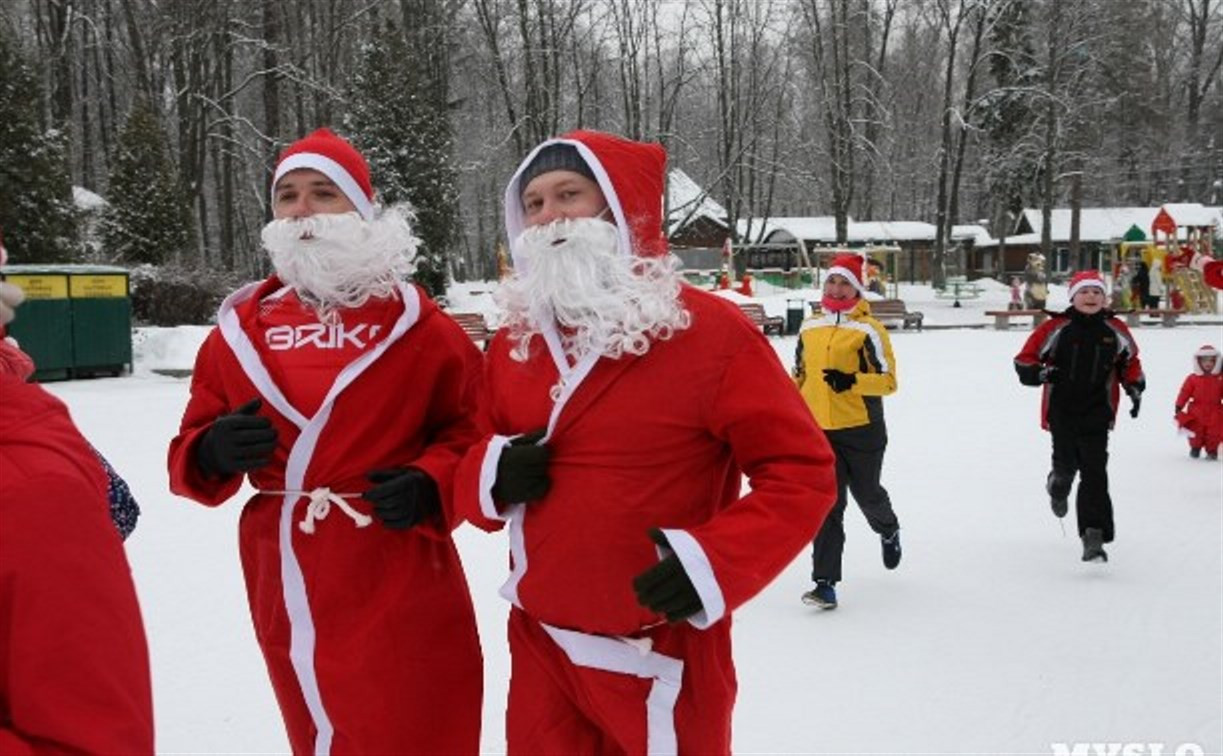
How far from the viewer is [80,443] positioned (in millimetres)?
1324

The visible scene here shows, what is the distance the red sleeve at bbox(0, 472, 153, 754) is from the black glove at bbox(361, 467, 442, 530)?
1.26 meters

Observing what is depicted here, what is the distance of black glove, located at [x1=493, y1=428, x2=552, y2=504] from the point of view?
2301 mm

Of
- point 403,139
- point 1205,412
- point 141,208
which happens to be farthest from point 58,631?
point 403,139

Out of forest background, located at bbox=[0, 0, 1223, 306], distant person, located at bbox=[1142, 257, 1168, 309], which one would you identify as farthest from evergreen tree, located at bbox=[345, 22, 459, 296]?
distant person, located at bbox=[1142, 257, 1168, 309]

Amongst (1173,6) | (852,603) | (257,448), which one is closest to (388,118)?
(852,603)

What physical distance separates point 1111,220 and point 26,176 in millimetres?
44808

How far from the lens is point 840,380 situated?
5.88 metres

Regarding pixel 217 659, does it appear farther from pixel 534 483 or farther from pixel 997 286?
pixel 997 286

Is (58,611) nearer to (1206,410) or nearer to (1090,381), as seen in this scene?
(1090,381)

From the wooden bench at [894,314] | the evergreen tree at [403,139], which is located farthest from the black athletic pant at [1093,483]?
the evergreen tree at [403,139]

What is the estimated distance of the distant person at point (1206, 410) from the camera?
32.1 feet

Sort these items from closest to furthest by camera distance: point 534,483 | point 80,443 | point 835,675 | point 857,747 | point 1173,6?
1. point 80,443
2. point 534,483
3. point 857,747
4. point 835,675
5. point 1173,6

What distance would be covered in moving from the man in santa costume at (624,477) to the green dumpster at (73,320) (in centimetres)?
1454

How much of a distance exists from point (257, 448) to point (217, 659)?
8.76 ft
